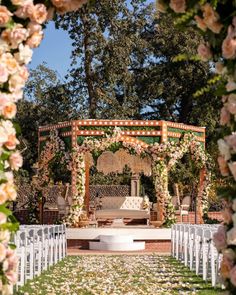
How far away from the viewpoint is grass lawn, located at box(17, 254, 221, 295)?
8895 mm

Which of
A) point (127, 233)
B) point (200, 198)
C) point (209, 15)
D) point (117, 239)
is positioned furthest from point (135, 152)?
point (209, 15)

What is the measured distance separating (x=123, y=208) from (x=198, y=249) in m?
13.2

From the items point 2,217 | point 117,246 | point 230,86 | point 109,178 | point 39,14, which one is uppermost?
point 109,178

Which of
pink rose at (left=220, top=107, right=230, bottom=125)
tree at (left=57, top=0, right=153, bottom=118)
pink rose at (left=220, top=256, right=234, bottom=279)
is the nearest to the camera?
pink rose at (left=220, top=256, right=234, bottom=279)

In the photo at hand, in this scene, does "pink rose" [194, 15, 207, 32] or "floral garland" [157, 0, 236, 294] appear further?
"pink rose" [194, 15, 207, 32]

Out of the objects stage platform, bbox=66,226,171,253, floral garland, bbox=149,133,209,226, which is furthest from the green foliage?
stage platform, bbox=66,226,171,253

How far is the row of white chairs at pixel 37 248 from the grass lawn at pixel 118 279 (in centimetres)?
18

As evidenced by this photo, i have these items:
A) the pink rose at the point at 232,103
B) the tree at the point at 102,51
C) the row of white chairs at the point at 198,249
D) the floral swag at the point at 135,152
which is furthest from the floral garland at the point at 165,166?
the pink rose at the point at 232,103

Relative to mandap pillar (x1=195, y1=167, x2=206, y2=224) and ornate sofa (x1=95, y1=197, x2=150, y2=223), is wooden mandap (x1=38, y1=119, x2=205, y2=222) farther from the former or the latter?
ornate sofa (x1=95, y1=197, x2=150, y2=223)

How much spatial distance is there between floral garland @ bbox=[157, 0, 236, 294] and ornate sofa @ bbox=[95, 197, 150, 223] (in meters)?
18.6

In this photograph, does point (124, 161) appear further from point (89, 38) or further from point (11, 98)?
point (11, 98)

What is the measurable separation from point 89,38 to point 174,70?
584 cm

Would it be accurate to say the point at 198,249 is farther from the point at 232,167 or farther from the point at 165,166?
the point at 165,166

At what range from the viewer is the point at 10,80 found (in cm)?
320
